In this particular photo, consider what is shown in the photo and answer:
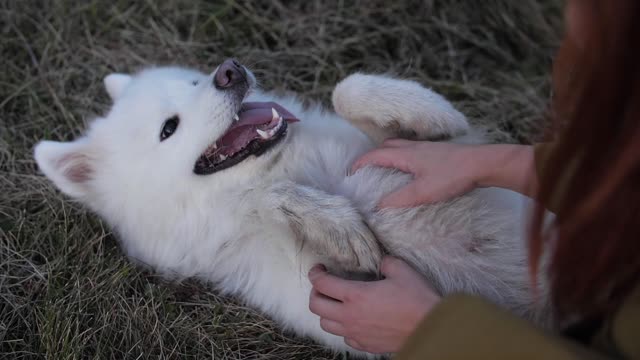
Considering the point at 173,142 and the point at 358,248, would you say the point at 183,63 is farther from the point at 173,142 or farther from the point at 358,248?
the point at 358,248

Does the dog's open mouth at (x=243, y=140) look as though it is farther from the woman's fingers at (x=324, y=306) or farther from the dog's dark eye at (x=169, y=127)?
the woman's fingers at (x=324, y=306)

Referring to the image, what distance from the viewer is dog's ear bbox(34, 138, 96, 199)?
280cm

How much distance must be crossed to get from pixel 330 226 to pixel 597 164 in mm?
1034

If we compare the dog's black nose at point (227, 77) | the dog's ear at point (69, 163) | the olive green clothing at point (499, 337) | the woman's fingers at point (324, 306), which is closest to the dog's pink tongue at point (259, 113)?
the dog's black nose at point (227, 77)

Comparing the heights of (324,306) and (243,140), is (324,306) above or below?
below

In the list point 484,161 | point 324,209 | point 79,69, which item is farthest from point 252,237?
point 79,69

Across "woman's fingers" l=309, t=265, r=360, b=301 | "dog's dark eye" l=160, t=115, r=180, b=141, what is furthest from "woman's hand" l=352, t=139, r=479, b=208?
"dog's dark eye" l=160, t=115, r=180, b=141

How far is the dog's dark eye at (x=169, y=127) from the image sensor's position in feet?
8.66

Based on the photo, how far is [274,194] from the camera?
2.39 meters

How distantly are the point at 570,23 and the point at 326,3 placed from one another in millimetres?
2918

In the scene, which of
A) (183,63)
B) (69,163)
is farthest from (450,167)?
(183,63)

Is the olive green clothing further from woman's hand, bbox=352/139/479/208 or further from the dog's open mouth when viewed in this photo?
the dog's open mouth

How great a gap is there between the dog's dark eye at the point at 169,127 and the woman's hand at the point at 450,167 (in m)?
0.77

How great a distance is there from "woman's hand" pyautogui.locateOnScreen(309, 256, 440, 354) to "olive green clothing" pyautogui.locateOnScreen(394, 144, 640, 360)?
1.18ft
